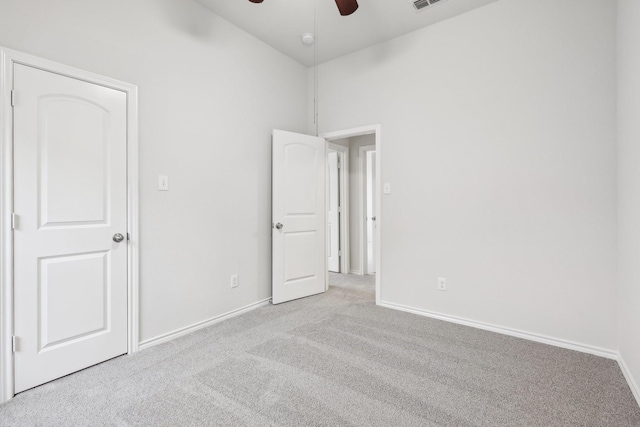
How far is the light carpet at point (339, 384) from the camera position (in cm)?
158

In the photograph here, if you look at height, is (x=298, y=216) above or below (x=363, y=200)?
below

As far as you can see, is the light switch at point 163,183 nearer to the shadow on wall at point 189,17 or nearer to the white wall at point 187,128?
the white wall at point 187,128

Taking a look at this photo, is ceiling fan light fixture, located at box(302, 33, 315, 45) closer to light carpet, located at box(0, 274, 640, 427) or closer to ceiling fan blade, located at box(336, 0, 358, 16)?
ceiling fan blade, located at box(336, 0, 358, 16)

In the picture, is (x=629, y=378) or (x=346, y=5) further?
(x=346, y=5)

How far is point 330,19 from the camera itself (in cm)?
295

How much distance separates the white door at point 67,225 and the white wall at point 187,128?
180 millimetres

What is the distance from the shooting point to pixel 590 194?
2291 millimetres

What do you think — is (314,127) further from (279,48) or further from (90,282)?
(90,282)

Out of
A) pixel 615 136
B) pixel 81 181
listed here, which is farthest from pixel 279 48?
pixel 615 136

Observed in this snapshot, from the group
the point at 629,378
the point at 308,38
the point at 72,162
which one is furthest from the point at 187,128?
the point at 629,378

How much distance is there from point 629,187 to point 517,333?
4.62 feet

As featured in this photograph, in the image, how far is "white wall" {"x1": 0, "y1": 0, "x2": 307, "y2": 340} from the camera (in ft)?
6.76

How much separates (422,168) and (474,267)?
3.59 ft

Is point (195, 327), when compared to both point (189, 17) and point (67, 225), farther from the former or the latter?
point (189, 17)
